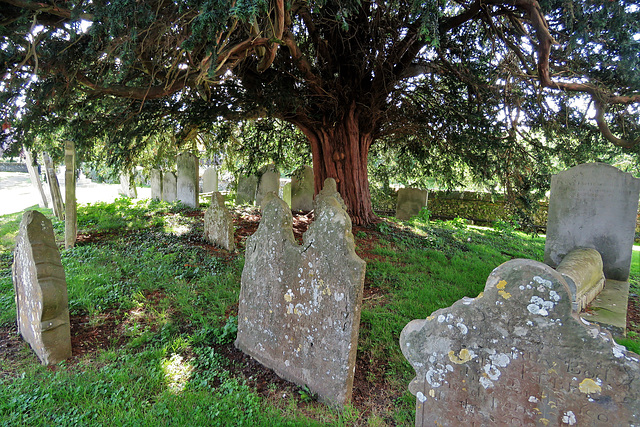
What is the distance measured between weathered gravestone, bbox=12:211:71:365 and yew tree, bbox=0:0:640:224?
1.93 metres

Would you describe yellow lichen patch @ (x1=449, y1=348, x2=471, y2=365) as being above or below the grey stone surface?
below

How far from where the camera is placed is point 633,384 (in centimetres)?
166

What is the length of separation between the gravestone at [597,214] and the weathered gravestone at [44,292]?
21.8ft

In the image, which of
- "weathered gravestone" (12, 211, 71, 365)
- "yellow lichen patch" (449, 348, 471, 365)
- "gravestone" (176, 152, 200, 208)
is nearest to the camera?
"yellow lichen patch" (449, 348, 471, 365)

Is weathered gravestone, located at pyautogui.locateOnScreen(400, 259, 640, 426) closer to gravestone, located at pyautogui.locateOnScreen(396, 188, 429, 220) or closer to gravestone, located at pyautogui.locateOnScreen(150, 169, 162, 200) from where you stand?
gravestone, located at pyautogui.locateOnScreen(396, 188, 429, 220)

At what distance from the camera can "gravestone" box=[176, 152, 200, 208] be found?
10328mm

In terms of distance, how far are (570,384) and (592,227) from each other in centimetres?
459

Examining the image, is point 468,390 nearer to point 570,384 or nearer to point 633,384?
point 570,384

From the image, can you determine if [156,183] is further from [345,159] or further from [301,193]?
[345,159]

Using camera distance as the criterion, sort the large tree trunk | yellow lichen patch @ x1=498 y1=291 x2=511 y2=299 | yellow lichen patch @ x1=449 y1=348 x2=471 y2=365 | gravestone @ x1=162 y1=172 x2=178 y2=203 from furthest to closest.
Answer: gravestone @ x1=162 y1=172 x2=178 y2=203
the large tree trunk
yellow lichen patch @ x1=449 y1=348 x2=471 y2=365
yellow lichen patch @ x1=498 y1=291 x2=511 y2=299

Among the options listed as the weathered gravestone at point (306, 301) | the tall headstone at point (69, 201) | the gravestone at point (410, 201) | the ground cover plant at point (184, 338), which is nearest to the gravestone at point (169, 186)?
the ground cover plant at point (184, 338)

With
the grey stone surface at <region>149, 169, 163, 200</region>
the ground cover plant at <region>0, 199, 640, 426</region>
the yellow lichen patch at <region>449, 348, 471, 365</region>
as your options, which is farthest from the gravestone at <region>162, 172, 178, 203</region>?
the yellow lichen patch at <region>449, 348, 471, 365</region>

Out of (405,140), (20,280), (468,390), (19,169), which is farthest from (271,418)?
(19,169)

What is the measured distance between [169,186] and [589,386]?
11.8m
